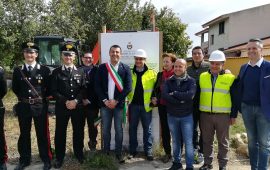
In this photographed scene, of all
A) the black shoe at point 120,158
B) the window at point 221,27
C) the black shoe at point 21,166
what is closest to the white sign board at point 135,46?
the black shoe at point 120,158

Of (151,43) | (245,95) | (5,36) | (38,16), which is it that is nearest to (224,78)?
(245,95)

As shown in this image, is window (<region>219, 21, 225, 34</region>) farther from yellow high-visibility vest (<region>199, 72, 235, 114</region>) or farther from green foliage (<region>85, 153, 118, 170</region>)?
green foliage (<region>85, 153, 118, 170</region>)

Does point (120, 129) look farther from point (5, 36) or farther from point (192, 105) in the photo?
point (5, 36)

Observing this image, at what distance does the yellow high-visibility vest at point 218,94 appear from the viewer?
18.0ft

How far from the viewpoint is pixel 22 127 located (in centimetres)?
579

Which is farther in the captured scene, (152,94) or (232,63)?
(232,63)

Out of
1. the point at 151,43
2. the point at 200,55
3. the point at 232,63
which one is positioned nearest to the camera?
the point at 200,55

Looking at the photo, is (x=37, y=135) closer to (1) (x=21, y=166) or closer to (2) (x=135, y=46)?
(1) (x=21, y=166)

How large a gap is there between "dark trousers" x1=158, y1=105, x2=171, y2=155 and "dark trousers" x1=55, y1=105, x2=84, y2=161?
143 cm

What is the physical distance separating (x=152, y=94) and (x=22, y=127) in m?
2.33

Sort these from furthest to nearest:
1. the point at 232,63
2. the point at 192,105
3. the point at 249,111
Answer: the point at 232,63
the point at 192,105
the point at 249,111

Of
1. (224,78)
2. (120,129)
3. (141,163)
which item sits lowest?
(141,163)

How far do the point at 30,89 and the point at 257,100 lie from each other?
3565 millimetres

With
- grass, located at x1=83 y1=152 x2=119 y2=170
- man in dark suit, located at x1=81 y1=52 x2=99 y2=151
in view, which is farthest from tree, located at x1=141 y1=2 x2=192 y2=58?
grass, located at x1=83 y1=152 x2=119 y2=170
